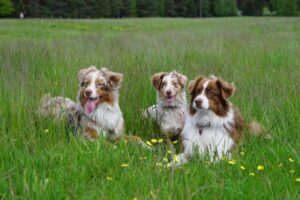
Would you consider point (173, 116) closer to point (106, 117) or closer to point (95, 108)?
point (106, 117)

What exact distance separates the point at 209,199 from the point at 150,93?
159 inches

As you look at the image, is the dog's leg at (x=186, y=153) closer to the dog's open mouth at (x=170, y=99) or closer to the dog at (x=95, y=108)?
the dog at (x=95, y=108)

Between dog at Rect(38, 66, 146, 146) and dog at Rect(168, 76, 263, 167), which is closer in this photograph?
dog at Rect(168, 76, 263, 167)

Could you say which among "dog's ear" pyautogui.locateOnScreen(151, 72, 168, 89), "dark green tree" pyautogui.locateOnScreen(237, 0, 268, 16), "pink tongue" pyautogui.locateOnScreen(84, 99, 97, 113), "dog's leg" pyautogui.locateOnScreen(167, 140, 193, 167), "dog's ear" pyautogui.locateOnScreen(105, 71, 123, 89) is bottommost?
"dark green tree" pyautogui.locateOnScreen(237, 0, 268, 16)

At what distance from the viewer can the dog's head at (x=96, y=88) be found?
6379 mm

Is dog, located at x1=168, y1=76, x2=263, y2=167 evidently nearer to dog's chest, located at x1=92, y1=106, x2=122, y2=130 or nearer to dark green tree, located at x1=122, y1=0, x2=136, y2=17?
dog's chest, located at x1=92, y1=106, x2=122, y2=130

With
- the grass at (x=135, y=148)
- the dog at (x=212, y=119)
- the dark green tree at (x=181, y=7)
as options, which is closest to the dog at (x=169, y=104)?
the grass at (x=135, y=148)

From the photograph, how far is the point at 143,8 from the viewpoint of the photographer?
3147 inches

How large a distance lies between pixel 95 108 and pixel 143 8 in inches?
2953

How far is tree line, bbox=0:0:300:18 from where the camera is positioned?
2633 inches

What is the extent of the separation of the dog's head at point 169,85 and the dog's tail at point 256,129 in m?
1.32

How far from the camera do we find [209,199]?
412cm

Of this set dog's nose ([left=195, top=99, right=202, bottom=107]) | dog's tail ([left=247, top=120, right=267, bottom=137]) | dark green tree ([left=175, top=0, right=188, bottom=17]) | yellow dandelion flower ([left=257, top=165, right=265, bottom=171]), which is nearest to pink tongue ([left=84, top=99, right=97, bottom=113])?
dog's nose ([left=195, top=99, right=202, bottom=107])

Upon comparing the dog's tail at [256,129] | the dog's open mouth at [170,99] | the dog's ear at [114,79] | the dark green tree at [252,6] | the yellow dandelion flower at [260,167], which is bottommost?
the dark green tree at [252,6]
